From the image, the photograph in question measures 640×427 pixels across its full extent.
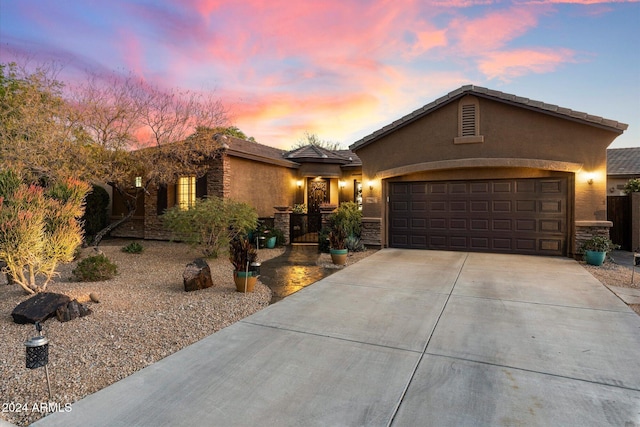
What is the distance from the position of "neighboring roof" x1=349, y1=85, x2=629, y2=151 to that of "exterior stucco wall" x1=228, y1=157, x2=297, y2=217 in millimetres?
5786

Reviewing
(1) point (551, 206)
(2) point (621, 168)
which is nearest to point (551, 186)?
(1) point (551, 206)

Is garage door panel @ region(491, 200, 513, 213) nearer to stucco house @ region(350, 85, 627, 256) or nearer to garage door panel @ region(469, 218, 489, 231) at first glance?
stucco house @ region(350, 85, 627, 256)

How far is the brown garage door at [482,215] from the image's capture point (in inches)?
378

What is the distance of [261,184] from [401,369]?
12.2m

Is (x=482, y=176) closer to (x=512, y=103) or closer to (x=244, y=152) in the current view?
(x=512, y=103)

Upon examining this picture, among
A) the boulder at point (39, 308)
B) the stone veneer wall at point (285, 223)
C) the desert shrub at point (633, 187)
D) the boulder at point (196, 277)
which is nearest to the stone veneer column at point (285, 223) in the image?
the stone veneer wall at point (285, 223)

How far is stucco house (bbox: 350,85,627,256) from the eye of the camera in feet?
29.4

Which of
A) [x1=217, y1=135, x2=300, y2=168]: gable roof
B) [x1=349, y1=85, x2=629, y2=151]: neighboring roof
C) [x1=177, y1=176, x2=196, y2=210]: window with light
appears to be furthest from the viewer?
[x1=177, y1=176, x2=196, y2=210]: window with light

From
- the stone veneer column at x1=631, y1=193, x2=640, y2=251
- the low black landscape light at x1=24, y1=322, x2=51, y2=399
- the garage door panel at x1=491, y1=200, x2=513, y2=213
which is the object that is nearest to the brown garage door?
the garage door panel at x1=491, y1=200, x2=513, y2=213

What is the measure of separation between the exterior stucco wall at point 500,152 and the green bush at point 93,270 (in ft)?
26.2

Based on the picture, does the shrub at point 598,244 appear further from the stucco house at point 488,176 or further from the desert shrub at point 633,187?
the desert shrub at point 633,187

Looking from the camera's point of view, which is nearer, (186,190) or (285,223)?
(285,223)

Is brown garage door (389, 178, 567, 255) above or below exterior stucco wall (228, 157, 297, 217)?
below

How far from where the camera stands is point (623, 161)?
16.2 meters
